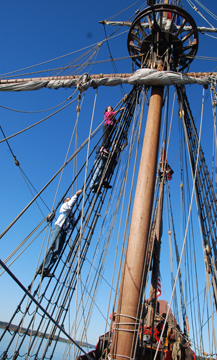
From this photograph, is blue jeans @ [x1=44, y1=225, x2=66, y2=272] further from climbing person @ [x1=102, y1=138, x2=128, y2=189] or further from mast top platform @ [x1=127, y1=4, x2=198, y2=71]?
mast top platform @ [x1=127, y1=4, x2=198, y2=71]

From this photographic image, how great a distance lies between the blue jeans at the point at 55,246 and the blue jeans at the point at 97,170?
1.52 meters

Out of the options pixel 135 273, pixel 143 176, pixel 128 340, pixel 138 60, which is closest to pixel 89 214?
pixel 143 176

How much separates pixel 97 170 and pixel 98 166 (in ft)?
0.42

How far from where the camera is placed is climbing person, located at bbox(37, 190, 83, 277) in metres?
5.64

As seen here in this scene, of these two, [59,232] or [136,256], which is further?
[59,232]

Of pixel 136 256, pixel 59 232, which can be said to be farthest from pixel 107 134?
pixel 136 256

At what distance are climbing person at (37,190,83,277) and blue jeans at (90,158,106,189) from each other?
70 cm

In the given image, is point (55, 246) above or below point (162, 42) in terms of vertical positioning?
below

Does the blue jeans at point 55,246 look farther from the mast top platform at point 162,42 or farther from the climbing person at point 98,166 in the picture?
the mast top platform at point 162,42

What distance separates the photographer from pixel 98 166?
23.4 ft

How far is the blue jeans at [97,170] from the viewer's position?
275 inches

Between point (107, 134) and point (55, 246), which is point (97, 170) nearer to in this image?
point (107, 134)

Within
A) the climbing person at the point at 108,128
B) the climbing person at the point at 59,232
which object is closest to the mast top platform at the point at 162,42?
the climbing person at the point at 108,128

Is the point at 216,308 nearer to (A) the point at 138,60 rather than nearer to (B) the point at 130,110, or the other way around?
(B) the point at 130,110
